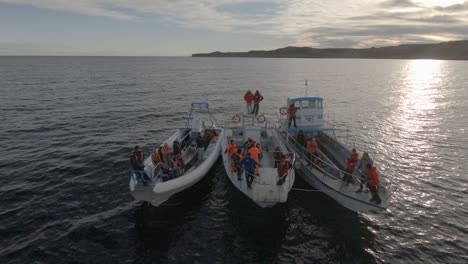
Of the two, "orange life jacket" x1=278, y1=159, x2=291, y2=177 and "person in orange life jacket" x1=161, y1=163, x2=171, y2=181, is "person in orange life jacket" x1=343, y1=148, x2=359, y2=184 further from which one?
"person in orange life jacket" x1=161, y1=163, x2=171, y2=181

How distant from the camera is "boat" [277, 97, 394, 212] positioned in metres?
14.4

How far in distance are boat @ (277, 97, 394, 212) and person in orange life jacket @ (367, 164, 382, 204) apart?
0.19m

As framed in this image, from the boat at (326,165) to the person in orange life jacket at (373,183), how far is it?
193 millimetres

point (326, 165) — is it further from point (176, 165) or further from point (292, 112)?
point (176, 165)

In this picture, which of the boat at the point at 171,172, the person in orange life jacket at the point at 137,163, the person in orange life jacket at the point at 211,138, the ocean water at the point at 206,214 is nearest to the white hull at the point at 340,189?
the ocean water at the point at 206,214

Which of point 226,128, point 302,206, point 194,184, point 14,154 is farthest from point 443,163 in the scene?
point 14,154

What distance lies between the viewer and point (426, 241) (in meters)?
13.2

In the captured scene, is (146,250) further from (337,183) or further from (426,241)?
(426,241)

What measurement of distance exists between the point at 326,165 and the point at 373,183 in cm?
445

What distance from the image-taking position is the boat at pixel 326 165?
14376 millimetres

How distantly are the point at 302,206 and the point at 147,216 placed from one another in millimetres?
8145

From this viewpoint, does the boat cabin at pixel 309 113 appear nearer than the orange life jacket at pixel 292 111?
No

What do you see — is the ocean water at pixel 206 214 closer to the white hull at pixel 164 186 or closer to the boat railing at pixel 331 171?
the white hull at pixel 164 186

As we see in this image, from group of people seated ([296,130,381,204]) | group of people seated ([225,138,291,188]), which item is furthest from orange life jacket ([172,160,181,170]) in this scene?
group of people seated ([296,130,381,204])
